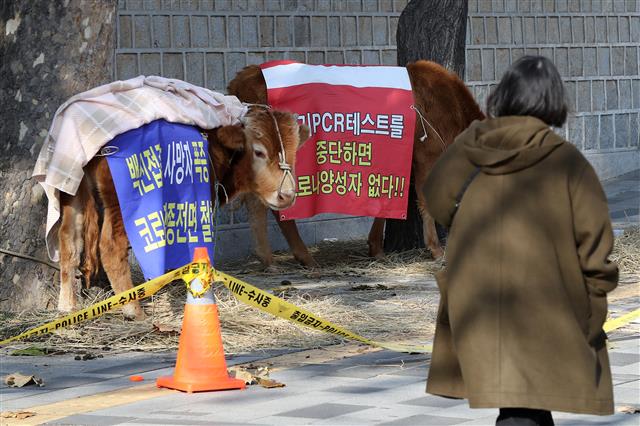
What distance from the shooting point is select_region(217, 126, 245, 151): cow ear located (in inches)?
387

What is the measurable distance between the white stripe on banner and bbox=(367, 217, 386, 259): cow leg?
1.52 meters

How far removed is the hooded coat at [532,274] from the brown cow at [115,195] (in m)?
4.81

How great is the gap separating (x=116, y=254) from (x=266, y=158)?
151 cm

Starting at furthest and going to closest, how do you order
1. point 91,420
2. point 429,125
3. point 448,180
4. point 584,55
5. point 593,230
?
point 584,55
point 429,125
point 91,420
point 448,180
point 593,230

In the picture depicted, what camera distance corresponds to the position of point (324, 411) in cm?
655

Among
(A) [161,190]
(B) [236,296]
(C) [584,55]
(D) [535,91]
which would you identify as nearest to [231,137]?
(A) [161,190]

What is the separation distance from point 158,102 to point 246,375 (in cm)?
254

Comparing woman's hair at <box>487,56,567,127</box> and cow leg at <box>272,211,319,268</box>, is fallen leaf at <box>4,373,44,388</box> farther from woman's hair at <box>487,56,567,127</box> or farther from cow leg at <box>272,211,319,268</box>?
cow leg at <box>272,211,319,268</box>

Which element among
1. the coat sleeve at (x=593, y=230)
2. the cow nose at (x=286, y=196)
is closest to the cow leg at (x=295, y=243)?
the cow nose at (x=286, y=196)

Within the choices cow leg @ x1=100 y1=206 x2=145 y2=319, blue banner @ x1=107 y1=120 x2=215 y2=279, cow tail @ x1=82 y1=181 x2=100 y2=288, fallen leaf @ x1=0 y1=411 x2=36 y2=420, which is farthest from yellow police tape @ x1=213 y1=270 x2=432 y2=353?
cow tail @ x1=82 y1=181 x2=100 y2=288

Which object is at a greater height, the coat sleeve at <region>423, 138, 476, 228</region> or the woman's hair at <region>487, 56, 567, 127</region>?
the woman's hair at <region>487, 56, 567, 127</region>

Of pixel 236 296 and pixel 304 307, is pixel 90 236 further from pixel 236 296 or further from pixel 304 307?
pixel 236 296

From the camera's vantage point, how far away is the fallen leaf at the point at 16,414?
6488mm

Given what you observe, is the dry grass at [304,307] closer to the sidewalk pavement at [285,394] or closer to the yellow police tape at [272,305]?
the sidewalk pavement at [285,394]
